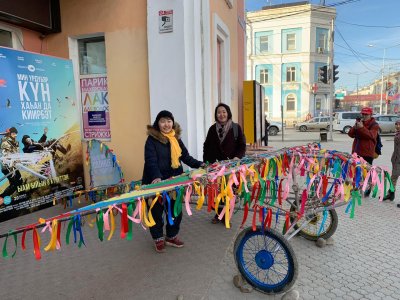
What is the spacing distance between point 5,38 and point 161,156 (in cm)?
341

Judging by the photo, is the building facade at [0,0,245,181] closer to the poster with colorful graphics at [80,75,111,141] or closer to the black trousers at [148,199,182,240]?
the poster with colorful graphics at [80,75,111,141]

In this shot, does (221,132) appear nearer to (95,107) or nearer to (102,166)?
(102,166)

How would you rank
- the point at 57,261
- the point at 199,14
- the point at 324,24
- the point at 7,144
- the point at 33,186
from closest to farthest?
the point at 57,261 < the point at 7,144 < the point at 33,186 < the point at 199,14 < the point at 324,24

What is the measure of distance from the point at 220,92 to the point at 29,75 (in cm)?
461

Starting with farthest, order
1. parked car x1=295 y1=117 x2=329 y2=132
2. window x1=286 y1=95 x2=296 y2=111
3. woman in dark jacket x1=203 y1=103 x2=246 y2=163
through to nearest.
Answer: window x1=286 y1=95 x2=296 y2=111
parked car x1=295 y1=117 x2=329 y2=132
woman in dark jacket x1=203 y1=103 x2=246 y2=163

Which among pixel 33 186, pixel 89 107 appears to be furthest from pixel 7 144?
pixel 89 107

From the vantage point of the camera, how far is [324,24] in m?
32.6

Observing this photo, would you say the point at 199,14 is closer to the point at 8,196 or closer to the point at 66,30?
the point at 66,30

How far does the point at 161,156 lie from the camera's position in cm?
354

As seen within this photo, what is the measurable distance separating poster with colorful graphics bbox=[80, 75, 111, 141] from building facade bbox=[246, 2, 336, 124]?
2900 cm

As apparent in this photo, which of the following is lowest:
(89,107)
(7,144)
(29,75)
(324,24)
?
(7,144)

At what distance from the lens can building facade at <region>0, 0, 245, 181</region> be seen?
4969 mm

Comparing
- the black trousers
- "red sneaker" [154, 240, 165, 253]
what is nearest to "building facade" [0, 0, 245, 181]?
the black trousers

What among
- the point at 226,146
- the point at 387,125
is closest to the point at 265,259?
the point at 226,146
